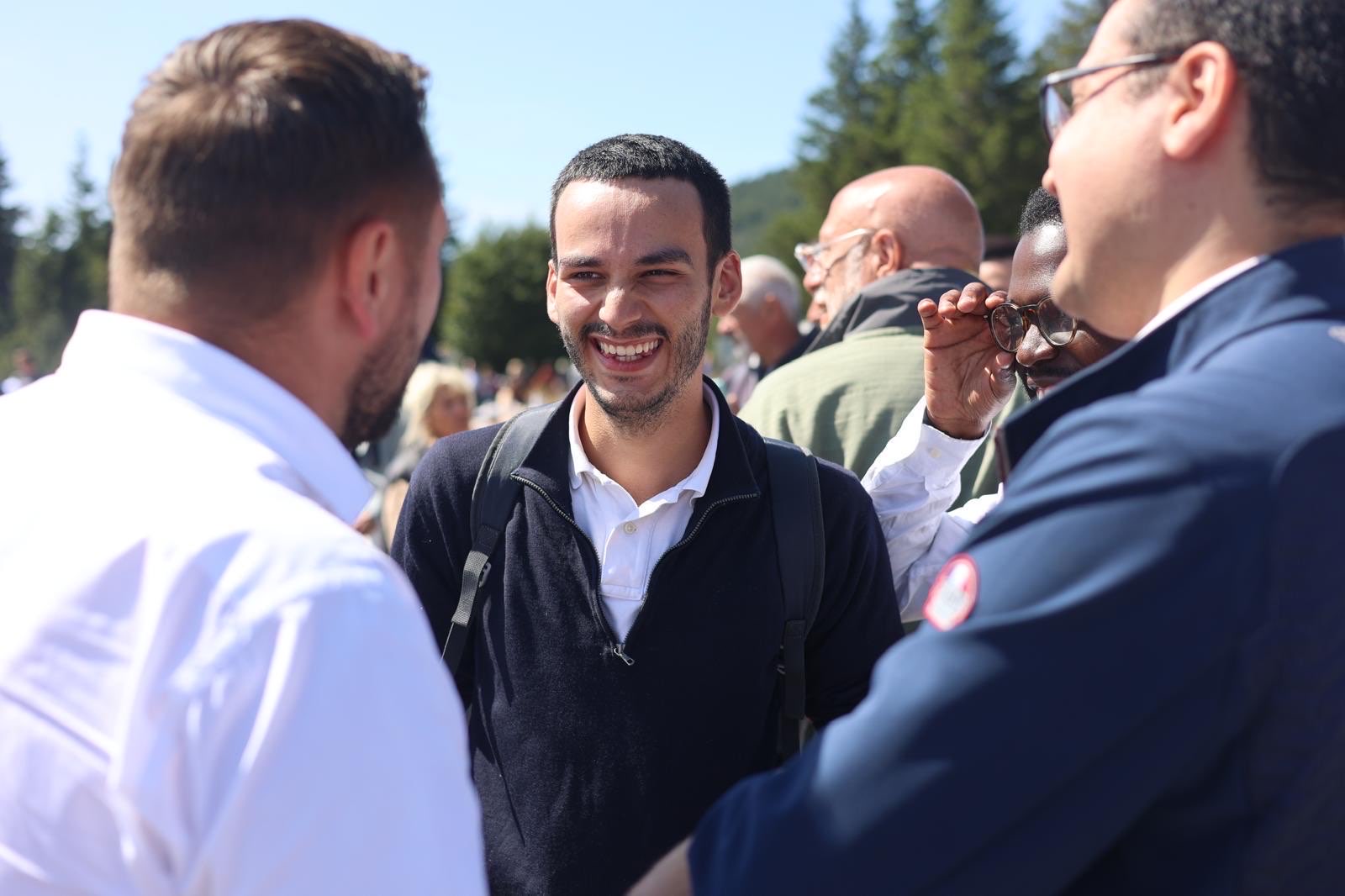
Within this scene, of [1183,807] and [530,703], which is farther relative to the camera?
[530,703]

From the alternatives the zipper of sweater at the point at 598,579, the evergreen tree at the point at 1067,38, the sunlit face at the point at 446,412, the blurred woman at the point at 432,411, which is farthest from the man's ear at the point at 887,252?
the evergreen tree at the point at 1067,38

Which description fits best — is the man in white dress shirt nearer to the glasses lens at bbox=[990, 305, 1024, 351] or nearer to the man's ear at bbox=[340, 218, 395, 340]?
the man's ear at bbox=[340, 218, 395, 340]

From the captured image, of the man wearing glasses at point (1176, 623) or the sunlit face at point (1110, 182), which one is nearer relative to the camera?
the man wearing glasses at point (1176, 623)

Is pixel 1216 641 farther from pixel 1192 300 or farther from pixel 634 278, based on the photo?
pixel 634 278

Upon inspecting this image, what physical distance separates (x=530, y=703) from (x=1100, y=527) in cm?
151

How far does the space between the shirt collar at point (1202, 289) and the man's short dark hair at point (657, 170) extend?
5.49ft

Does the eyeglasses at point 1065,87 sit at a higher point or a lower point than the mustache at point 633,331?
higher

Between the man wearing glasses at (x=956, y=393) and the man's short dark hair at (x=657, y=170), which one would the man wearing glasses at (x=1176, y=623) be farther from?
the man's short dark hair at (x=657, y=170)

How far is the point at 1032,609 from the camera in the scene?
4.19 ft

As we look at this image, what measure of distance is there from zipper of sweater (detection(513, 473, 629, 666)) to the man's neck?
0.60 ft

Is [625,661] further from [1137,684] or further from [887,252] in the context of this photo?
[887,252]

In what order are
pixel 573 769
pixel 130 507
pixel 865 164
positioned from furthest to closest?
pixel 865 164, pixel 573 769, pixel 130 507

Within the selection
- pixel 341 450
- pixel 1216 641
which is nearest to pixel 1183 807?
pixel 1216 641

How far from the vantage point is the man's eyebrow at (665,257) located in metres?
2.94
